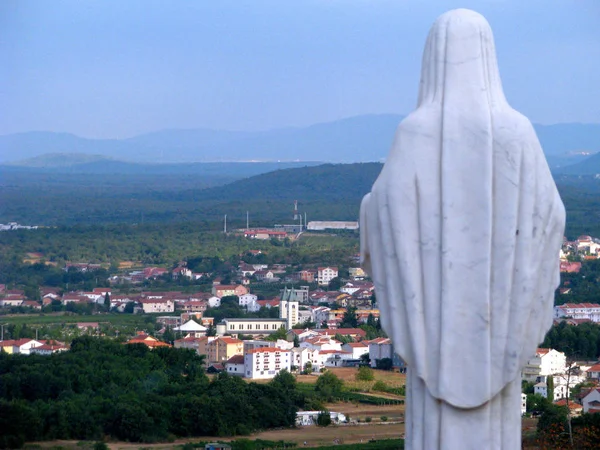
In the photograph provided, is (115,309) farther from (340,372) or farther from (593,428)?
(593,428)

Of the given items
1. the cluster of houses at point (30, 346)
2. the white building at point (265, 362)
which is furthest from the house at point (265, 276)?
the white building at point (265, 362)

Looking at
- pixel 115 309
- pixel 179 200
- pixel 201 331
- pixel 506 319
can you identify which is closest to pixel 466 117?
pixel 506 319

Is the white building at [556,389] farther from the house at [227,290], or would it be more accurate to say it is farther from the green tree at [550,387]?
the house at [227,290]

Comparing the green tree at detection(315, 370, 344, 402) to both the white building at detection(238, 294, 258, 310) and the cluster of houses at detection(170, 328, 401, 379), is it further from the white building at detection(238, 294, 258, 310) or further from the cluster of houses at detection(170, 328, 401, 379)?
the white building at detection(238, 294, 258, 310)

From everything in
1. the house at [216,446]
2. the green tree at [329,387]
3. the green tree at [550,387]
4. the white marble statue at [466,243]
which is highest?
the white marble statue at [466,243]

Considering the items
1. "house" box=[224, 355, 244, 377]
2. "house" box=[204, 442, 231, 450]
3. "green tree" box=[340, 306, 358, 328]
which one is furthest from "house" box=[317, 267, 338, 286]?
"house" box=[204, 442, 231, 450]

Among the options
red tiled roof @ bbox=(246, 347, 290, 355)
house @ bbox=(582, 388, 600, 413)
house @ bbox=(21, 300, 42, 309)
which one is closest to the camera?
house @ bbox=(582, 388, 600, 413)

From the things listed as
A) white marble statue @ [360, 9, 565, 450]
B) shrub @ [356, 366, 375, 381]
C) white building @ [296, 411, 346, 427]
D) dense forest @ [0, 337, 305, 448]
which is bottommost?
shrub @ [356, 366, 375, 381]
